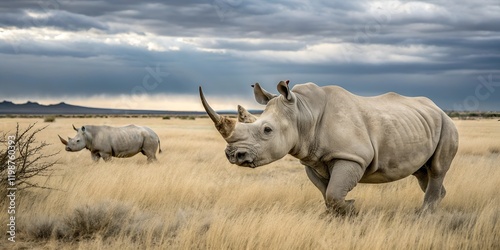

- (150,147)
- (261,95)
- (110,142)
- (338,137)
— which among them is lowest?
(150,147)

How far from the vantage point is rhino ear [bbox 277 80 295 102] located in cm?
607

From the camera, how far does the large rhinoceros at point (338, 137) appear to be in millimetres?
5805

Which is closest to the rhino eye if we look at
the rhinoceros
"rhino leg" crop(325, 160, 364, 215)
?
"rhino leg" crop(325, 160, 364, 215)

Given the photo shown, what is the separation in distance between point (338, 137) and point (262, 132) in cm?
105

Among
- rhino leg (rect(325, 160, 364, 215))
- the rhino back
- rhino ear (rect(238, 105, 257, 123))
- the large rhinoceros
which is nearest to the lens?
the large rhinoceros

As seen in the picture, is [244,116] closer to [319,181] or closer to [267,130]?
[267,130]

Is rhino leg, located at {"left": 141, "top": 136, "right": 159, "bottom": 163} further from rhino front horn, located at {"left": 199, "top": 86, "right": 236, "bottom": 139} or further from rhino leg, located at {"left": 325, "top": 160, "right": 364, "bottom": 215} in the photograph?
rhino front horn, located at {"left": 199, "top": 86, "right": 236, "bottom": 139}

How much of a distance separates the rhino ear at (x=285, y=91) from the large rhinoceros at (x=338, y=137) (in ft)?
0.03

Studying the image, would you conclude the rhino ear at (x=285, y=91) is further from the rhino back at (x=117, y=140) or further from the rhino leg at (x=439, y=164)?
the rhino back at (x=117, y=140)

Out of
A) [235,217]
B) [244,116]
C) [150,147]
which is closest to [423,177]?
[235,217]

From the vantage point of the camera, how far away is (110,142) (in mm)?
14758

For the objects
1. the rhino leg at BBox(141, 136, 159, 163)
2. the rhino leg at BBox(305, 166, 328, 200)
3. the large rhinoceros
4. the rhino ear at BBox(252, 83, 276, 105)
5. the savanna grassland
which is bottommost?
the savanna grassland

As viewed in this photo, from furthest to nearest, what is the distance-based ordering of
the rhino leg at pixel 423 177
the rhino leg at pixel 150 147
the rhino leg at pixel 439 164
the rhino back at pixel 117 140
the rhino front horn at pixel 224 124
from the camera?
the rhino leg at pixel 150 147 → the rhino back at pixel 117 140 → the rhino leg at pixel 423 177 → the rhino leg at pixel 439 164 → the rhino front horn at pixel 224 124

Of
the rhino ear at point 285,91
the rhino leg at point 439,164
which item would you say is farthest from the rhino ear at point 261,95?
A: the rhino leg at point 439,164
